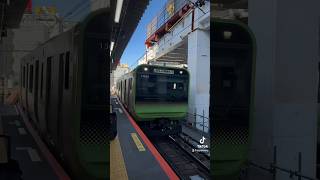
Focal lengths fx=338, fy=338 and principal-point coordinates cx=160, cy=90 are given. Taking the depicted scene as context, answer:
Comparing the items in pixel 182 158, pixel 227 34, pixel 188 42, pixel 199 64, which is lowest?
pixel 182 158

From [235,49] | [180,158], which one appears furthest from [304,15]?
[180,158]

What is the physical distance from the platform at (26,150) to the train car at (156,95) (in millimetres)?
907

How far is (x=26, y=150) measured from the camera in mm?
3014

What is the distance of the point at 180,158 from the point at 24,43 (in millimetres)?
5192

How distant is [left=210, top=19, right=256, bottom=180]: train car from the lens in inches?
124

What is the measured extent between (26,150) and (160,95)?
1.67 metres

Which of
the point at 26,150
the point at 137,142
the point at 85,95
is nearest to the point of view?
the point at 85,95

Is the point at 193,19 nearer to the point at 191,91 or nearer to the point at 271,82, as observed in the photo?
the point at 191,91

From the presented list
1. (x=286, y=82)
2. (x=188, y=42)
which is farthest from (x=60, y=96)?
(x=286, y=82)

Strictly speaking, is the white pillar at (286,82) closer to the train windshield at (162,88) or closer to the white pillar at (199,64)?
the train windshield at (162,88)

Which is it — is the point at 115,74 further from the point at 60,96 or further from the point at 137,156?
the point at 137,156

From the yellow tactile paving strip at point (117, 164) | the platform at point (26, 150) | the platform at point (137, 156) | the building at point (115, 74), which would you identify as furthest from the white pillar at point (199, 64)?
the platform at point (26, 150)

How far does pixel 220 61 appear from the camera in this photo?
3197 millimetres

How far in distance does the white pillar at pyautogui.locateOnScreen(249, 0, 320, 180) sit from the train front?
111cm
